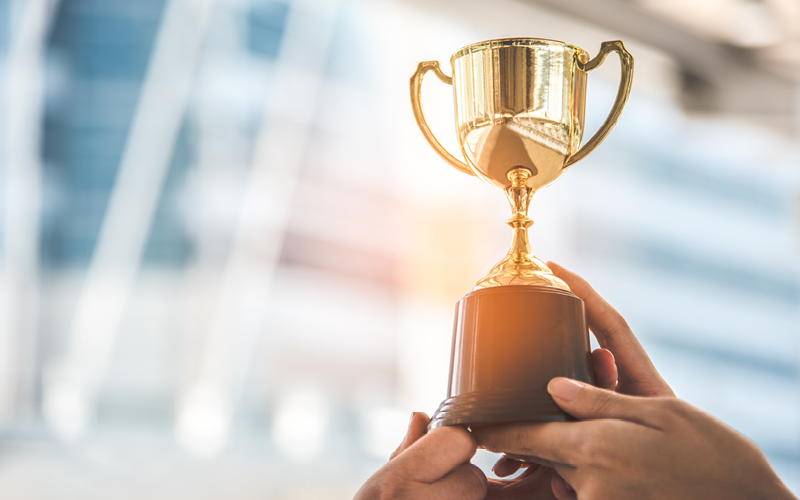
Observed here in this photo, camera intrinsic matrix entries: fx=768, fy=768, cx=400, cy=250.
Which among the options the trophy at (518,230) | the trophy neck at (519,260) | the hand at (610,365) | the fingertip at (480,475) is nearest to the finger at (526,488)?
the hand at (610,365)

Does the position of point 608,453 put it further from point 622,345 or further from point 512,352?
point 622,345

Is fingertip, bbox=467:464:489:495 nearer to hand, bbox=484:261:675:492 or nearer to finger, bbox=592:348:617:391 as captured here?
hand, bbox=484:261:675:492

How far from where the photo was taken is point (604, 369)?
4.35 feet

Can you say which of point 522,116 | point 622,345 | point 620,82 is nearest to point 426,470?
point 622,345

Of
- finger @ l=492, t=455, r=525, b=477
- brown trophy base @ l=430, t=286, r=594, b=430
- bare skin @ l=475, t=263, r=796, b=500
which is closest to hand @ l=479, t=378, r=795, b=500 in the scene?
bare skin @ l=475, t=263, r=796, b=500

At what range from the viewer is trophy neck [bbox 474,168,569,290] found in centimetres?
132

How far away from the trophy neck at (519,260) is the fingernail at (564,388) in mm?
186

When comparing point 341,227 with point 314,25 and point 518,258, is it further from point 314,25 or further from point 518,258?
point 518,258

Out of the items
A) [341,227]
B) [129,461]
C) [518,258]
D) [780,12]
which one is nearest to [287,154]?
[341,227]

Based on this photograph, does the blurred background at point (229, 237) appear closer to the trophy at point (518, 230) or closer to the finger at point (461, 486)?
the trophy at point (518, 230)

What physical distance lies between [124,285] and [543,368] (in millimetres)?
7009

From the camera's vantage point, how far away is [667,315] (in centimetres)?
870

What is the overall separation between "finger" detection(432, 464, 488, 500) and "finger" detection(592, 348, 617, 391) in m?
0.27

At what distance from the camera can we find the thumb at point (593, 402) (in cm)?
106
